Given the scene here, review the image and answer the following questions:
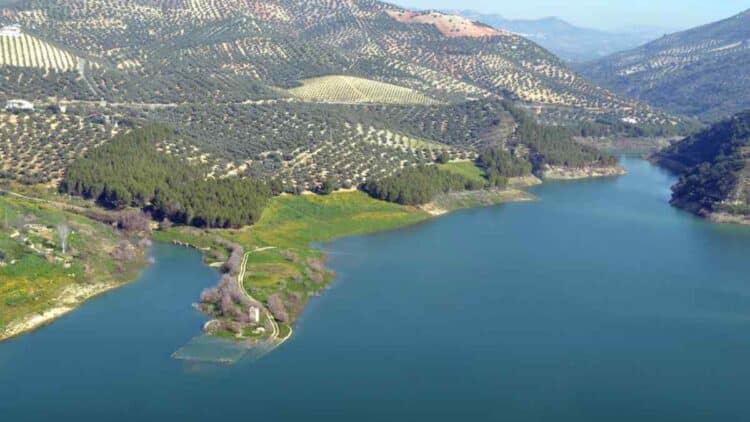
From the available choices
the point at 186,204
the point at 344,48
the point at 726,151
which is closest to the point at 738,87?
the point at 344,48

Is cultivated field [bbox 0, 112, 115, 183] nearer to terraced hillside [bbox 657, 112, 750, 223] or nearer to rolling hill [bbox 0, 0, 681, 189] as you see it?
rolling hill [bbox 0, 0, 681, 189]

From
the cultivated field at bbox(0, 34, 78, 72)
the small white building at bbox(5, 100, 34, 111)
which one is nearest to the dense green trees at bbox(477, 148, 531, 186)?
the small white building at bbox(5, 100, 34, 111)

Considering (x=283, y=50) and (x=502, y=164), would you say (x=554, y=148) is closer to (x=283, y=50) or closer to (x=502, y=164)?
(x=502, y=164)

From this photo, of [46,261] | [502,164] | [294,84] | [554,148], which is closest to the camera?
[46,261]

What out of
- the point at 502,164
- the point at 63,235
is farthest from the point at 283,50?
the point at 63,235

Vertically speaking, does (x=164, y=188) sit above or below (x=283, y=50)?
below

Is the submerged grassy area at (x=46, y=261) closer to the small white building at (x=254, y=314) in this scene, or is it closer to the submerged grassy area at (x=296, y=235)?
the submerged grassy area at (x=296, y=235)

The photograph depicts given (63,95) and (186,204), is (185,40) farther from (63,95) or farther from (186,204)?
(186,204)
